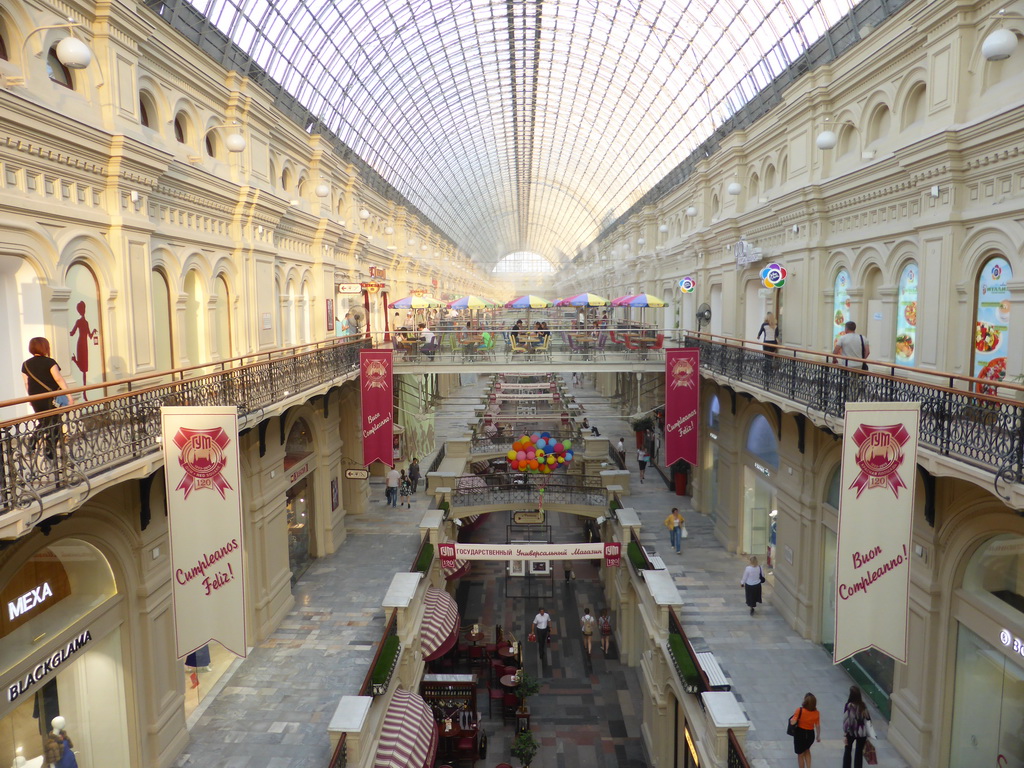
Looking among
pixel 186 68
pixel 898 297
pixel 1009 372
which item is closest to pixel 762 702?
pixel 1009 372

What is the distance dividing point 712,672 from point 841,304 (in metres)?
8.34

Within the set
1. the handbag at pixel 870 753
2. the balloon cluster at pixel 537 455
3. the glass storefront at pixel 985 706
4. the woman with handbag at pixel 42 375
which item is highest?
the woman with handbag at pixel 42 375

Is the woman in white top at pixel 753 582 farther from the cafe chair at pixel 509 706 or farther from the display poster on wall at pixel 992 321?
the cafe chair at pixel 509 706

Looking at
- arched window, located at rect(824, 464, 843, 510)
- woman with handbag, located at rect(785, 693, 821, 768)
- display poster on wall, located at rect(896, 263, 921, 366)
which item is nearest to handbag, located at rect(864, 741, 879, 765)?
woman with handbag, located at rect(785, 693, 821, 768)

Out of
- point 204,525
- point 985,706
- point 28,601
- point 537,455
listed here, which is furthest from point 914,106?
point 28,601

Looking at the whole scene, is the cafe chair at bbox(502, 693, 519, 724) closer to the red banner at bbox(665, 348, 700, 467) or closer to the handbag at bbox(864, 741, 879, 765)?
the red banner at bbox(665, 348, 700, 467)

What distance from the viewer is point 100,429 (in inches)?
313

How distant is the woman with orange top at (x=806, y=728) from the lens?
31.1 ft

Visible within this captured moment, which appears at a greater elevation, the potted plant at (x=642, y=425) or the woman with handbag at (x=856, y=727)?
the potted plant at (x=642, y=425)

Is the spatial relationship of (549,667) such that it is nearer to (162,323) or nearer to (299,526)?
(299,526)

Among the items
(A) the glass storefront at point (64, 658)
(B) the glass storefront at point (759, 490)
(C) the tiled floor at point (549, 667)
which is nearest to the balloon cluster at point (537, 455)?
(C) the tiled floor at point (549, 667)

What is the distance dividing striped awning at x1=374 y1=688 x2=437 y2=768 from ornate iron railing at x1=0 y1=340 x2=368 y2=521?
19.8ft

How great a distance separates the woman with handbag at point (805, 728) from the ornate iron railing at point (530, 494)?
14.6m

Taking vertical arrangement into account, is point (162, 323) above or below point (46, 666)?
above
